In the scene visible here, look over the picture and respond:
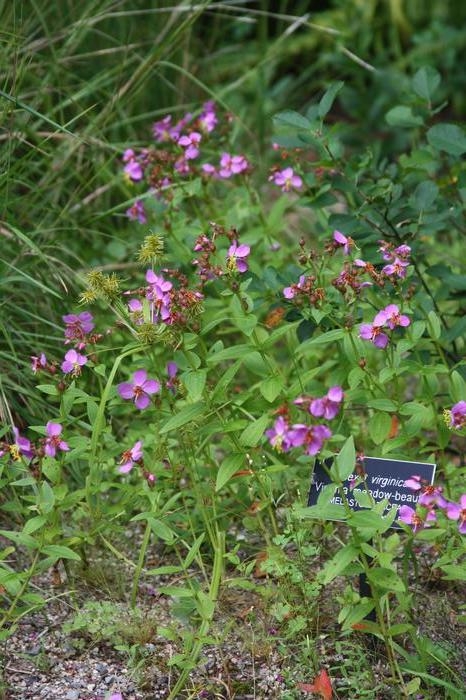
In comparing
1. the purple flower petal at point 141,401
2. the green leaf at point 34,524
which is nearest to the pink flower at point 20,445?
the green leaf at point 34,524

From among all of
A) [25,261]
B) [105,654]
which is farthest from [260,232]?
[105,654]

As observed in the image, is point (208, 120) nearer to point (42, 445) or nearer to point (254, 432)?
point (254, 432)

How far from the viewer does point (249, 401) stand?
2.34 meters

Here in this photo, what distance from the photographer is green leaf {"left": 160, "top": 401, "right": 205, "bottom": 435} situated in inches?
81.9

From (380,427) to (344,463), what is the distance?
1.24 feet

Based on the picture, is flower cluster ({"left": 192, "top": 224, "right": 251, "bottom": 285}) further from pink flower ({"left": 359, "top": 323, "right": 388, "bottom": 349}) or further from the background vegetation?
the background vegetation

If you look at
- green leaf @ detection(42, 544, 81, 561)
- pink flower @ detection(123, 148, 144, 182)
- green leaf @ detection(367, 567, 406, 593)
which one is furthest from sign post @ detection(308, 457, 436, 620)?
pink flower @ detection(123, 148, 144, 182)

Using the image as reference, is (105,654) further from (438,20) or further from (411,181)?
(438,20)

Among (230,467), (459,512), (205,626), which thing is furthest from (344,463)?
(205,626)

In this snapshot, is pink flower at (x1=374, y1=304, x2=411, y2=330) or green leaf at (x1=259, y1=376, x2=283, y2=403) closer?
pink flower at (x1=374, y1=304, x2=411, y2=330)

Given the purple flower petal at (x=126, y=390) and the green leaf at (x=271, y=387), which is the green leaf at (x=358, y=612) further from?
the purple flower petal at (x=126, y=390)

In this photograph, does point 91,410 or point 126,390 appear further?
point 91,410

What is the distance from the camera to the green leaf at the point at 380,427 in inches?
87.7

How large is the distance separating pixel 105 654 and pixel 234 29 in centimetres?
493
